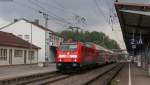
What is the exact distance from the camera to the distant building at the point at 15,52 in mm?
57781

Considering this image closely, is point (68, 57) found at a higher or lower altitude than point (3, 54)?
lower

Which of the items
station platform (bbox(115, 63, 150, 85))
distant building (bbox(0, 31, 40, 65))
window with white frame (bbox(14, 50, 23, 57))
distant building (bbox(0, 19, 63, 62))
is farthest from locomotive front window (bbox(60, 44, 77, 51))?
distant building (bbox(0, 19, 63, 62))

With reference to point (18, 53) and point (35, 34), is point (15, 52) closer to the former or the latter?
point (18, 53)

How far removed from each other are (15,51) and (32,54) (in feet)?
33.1

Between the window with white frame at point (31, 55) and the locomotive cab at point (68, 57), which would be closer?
the locomotive cab at point (68, 57)

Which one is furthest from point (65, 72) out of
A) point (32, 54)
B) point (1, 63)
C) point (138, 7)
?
point (32, 54)

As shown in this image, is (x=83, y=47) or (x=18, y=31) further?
(x=18, y=31)

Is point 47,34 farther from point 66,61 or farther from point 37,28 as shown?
point 66,61

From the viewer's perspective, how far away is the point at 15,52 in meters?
62.4

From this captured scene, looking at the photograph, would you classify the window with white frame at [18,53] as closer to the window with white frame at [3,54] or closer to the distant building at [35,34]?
the window with white frame at [3,54]

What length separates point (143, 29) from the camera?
42.1m

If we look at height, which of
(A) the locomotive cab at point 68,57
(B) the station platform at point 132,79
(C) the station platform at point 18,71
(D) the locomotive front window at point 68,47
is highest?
(D) the locomotive front window at point 68,47

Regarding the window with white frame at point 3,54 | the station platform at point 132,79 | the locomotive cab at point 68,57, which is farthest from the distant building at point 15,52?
the station platform at point 132,79

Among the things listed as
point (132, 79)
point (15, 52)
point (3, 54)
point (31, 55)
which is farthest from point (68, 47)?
point (31, 55)
